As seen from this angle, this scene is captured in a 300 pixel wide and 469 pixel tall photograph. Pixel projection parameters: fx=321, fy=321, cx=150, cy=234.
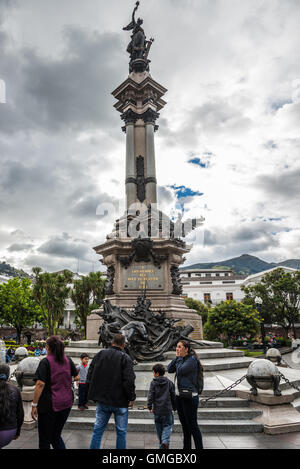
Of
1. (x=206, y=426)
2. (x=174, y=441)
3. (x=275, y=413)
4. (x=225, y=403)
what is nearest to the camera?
(x=174, y=441)

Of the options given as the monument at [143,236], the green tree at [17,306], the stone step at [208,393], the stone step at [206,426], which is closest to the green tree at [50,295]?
the green tree at [17,306]

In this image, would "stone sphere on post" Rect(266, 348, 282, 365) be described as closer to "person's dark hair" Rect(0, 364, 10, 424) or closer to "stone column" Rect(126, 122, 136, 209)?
"stone column" Rect(126, 122, 136, 209)

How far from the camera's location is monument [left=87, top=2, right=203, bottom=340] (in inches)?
566

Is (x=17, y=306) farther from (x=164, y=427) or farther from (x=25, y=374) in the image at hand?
(x=164, y=427)

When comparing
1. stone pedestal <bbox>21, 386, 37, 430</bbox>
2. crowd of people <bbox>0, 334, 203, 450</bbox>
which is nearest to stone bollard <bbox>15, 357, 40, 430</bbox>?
stone pedestal <bbox>21, 386, 37, 430</bbox>

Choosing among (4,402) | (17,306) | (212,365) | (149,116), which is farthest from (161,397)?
(17,306)

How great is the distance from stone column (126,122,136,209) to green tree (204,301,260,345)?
20.3 metres

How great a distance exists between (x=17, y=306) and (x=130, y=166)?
104 feet

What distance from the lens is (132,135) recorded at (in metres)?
18.5

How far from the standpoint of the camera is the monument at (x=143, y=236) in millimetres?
14383

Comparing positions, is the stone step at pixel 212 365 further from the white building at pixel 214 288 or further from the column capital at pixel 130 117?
the white building at pixel 214 288

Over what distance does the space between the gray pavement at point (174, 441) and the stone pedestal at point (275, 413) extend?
4.9 inches

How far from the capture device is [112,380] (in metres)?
4.17
